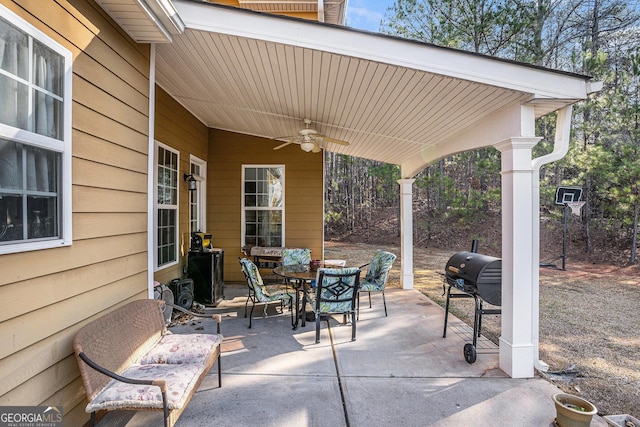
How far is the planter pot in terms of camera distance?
80.0 inches

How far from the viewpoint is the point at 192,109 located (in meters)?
5.57

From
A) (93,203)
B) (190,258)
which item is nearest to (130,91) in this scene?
(93,203)

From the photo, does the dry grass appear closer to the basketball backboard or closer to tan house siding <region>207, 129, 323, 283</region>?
the basketball backboard

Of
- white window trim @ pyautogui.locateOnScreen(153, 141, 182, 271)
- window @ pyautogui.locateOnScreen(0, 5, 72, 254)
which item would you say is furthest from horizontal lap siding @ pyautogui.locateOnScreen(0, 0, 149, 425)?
white window trim @ pyautogui.locateOnScreen(153, 141, 182, 271)

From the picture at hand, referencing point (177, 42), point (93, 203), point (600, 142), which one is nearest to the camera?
point (93, 203)

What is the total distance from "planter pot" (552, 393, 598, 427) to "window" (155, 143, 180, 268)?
4.34 m

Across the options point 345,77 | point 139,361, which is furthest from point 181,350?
point 345,77

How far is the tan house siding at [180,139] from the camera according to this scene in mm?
4531

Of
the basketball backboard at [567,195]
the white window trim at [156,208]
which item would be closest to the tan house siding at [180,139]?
the white window trim at [156,208]

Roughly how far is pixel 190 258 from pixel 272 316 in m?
1.58

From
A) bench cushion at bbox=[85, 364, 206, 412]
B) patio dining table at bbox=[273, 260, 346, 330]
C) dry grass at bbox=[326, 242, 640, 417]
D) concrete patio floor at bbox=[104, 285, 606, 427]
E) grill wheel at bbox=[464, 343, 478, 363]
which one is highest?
patio dining table at bbox=[273, 260, 346, 330]

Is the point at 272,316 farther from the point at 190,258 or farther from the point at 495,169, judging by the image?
the point at 495,169

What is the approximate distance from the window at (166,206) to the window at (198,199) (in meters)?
0.84

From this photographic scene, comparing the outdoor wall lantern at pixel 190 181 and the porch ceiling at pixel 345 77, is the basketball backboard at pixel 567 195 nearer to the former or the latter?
the porch ceiling at pixel 345 77
